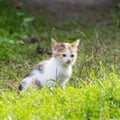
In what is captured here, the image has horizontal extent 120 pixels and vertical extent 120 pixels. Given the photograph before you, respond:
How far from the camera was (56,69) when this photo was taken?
9.66 meters

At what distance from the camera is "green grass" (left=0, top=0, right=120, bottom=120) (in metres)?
7.53

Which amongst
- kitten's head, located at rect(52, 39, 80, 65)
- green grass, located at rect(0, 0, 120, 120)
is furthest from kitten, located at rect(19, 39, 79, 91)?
green grass, located at rect(0, 0, 120, 120)

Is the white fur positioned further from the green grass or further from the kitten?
the green grass

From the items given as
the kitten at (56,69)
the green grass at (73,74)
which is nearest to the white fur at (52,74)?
the kitten at (56,69)

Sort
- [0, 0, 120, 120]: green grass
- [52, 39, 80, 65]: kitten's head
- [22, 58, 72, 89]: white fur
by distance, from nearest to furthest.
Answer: [0, 0, 120, 120]: green grass → [22, 58, 72, 89]: white fur → [52, 39, 80, 65]: kitten's head

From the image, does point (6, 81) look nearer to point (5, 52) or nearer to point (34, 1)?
point (5, 52)

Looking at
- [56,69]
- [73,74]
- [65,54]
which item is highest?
[65,54]

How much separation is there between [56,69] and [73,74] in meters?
0.42

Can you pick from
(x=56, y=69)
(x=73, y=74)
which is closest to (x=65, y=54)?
(x=56, y=69)

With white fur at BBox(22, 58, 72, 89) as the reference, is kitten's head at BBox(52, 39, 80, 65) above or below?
above

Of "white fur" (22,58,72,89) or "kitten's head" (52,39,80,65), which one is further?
"kitten's head" (52,39,80,65)

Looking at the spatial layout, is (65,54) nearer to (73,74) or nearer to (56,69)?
(56,69)

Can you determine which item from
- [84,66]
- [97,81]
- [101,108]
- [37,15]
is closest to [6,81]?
[84,66]

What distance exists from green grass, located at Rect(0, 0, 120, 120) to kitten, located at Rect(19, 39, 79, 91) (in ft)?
0.47
